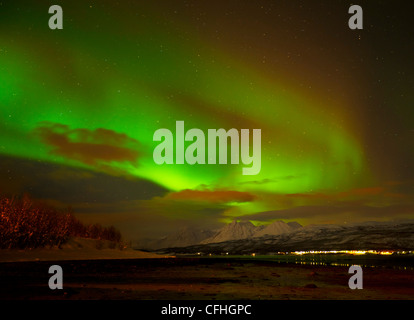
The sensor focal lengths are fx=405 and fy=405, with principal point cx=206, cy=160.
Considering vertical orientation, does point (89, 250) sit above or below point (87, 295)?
below

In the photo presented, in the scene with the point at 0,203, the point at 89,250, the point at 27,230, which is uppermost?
the point at 0,203

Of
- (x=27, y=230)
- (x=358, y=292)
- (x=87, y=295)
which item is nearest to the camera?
(x=87, y=295)

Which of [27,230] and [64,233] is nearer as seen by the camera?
[27,230]
